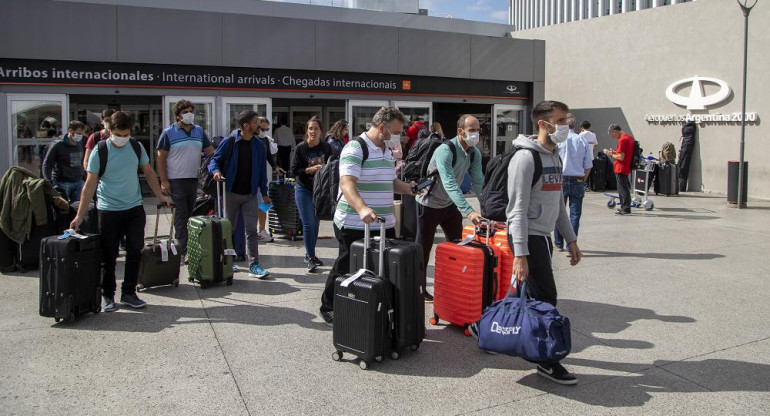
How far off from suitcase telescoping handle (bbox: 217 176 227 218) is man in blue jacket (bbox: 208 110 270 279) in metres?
0.04

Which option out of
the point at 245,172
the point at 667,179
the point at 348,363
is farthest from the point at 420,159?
the point at 667,179

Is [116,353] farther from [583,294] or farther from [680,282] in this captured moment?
[680,282]

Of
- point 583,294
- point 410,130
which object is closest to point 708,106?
point 410,130

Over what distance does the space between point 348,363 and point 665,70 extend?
54.4 ft

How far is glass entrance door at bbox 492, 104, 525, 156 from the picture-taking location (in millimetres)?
18297

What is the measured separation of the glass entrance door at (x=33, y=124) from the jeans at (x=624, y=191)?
10839 mm

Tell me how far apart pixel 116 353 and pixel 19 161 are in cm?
970

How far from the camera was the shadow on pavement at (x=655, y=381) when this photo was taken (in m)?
4.28

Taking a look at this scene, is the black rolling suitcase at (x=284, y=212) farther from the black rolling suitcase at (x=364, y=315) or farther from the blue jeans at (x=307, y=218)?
the black rolling suitcase at (x=364, y=315)

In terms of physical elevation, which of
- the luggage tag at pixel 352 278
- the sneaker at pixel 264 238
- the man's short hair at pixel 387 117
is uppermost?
the man's short hair at pixel 387 117

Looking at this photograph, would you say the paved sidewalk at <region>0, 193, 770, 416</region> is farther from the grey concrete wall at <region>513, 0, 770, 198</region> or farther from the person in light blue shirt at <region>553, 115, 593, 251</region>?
the grey concrete wall at <region>513, 0, 770, 198</region>

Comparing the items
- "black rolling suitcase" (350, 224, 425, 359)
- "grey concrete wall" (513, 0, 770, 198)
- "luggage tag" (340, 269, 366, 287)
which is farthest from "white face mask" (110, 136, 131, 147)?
"grey concrete wall" (513, 0, 770, 198)

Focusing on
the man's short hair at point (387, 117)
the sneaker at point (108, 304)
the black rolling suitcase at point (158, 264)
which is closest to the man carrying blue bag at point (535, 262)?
the man's short hair at point (387, 117)

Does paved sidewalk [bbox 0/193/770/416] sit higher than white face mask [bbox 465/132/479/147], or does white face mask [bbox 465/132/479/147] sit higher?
white face mask [bbox 465/132/479/147]
